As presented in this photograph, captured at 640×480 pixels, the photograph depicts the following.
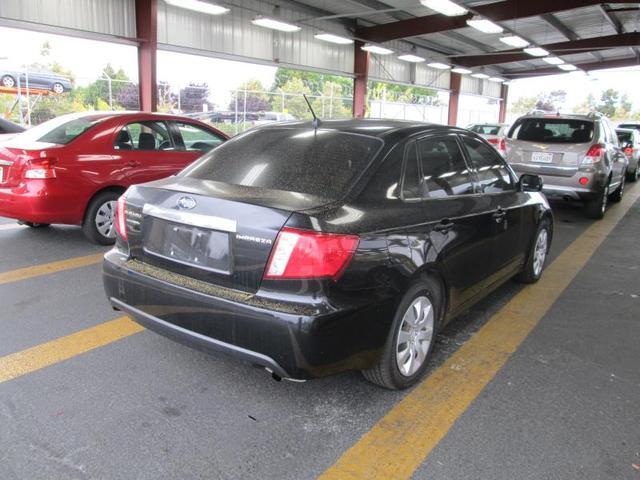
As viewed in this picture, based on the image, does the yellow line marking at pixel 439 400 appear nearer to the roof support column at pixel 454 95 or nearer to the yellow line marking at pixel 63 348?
the yellow line marking at pixel 63 348

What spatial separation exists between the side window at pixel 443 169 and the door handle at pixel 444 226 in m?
0.17

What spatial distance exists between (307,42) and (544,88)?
210ft

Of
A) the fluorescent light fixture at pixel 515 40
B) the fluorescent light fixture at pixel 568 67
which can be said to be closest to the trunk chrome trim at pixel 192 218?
the fluorescent light fixture at pixel 515 40

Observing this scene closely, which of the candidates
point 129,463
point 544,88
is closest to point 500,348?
point 129,463

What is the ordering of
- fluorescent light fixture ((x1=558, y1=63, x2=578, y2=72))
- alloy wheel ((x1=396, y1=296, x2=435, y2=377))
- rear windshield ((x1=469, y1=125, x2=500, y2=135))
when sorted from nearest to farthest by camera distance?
alloy wheel ((x1=396, y1=296, x2=435, y2=377))
rear windshield ((x1=469, y1=125, x2=500, y2=135))
fluorescent light fixture ((x1=558, y1=63, x2=578, y2=72))

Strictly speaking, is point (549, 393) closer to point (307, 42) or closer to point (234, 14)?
point (234, 14)

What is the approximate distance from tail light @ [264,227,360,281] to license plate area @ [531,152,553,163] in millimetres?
7236

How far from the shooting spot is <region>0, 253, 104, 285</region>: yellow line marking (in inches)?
193

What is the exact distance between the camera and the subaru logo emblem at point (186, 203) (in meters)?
2.77

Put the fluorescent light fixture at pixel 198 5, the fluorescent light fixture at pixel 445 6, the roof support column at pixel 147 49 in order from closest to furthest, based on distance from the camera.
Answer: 1. the fluorescent light fixture at pixel 198 5
2. the fluorescent light fixture at pixel 445 6
3. the roof support column at pixel 147 49

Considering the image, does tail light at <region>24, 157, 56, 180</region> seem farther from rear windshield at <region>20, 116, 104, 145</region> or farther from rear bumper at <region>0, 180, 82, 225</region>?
rear windshield at <region>20, 116, 104, 145</region>

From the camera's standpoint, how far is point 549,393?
312 cm

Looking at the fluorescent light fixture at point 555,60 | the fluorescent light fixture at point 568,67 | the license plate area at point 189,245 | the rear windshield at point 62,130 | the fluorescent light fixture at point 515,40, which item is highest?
the fluorescent light fixture at point 568,67

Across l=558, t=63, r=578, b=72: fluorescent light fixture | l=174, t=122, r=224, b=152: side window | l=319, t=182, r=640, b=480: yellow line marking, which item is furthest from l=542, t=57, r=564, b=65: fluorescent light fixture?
l=319, t=182, r=640, b=480: yellow line marking
